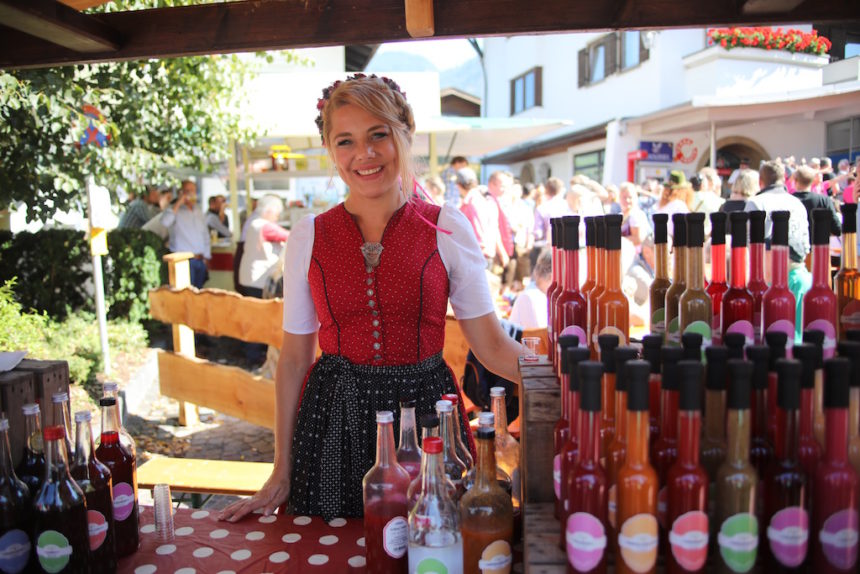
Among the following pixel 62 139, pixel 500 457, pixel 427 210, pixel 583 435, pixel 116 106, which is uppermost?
pixel 116 106

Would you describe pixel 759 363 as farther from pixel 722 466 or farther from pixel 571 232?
pixel 571 232

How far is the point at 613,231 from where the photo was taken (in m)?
1.17

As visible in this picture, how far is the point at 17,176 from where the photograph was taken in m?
5.05

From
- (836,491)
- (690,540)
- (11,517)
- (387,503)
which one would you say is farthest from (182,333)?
(836,491)

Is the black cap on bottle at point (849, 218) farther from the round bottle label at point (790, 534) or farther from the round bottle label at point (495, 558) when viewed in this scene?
the round bottle label at point (495, 558)

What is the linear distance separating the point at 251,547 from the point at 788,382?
1.12 meters

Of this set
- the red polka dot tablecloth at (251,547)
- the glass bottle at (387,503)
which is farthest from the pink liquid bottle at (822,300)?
the red polka dot tablecloth at (251,547)

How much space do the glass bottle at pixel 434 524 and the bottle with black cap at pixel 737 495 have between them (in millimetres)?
399

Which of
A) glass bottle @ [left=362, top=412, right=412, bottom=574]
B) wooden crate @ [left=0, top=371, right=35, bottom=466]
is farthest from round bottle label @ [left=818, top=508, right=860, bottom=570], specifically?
wooden crate @ [left=0, top=371, right=35, bottom=466]

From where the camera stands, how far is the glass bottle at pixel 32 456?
1283mm

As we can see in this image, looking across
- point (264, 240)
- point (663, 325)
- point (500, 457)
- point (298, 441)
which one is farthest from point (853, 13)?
point (264, 240)

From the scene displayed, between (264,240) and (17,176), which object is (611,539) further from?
(264,240)

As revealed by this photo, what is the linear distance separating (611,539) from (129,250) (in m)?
7.04

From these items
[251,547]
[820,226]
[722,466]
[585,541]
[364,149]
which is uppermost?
[364,149]
